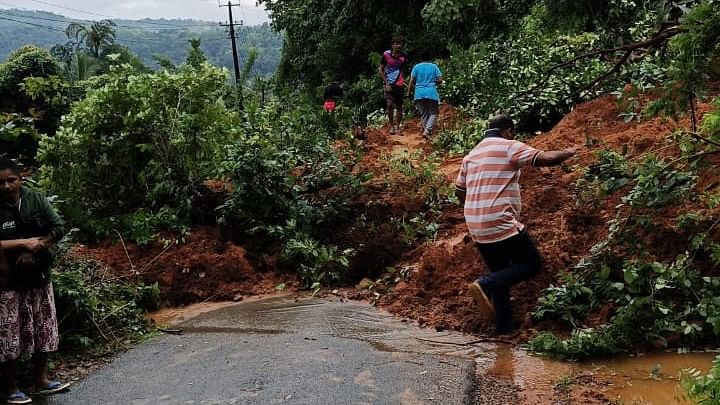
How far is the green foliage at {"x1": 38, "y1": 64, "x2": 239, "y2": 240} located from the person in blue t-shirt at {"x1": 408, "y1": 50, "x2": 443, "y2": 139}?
3926 millimetres

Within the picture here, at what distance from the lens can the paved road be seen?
434cm

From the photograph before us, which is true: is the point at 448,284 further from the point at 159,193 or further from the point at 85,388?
the point at 159,193

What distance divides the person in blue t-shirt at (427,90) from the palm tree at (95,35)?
31196 mm

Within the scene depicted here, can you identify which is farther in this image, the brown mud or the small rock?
the small rock

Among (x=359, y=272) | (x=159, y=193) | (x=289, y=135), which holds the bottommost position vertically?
(x=359, y=272)

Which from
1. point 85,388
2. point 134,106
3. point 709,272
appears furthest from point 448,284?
point 134,106

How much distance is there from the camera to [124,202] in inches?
373

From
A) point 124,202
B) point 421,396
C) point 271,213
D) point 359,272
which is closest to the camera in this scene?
point 421,396

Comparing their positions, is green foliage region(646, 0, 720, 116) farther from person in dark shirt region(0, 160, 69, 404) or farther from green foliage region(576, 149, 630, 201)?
person in dark shirt region(0, 160, 69, 404)

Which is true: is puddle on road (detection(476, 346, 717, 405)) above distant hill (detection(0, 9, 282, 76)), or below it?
below

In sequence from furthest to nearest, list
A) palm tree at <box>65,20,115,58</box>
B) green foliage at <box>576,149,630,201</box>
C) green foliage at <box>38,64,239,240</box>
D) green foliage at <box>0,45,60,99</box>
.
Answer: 1. palm tree at <box>65,20,115,58</box>
2. green foliage at <box>0,45,60,99</box>
3. green foliage at <box>38,64,239,240</box>
4. green foliage at <box>576,149,630,201</box>

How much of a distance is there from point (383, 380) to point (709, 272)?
2.45 meters

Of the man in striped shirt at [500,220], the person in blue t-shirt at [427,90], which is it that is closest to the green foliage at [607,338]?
the man in striped shirt at [500,220]

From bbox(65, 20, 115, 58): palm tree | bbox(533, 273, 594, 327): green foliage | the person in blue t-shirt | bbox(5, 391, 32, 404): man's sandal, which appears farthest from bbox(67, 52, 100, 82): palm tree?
bbox(533, 273, 594, 327): green foliage
